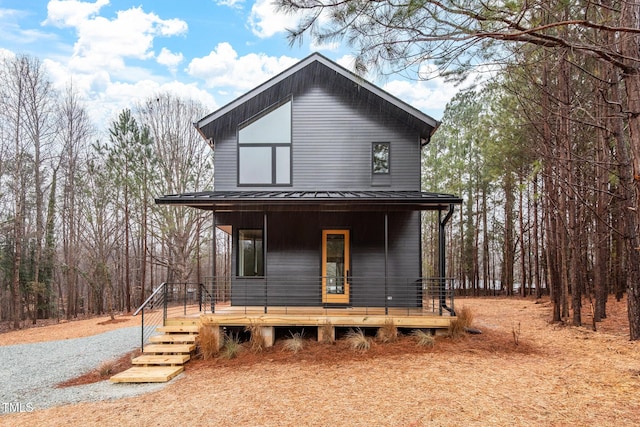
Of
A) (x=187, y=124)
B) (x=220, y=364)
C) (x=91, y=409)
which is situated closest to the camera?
(x=91, y=409)

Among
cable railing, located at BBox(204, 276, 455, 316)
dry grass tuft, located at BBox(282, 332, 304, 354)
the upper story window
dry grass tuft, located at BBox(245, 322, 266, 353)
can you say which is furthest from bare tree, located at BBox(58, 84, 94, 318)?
dry grass tuft, located at BBox(282, 332, 304, 354)

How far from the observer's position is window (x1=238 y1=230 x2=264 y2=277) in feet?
33.9

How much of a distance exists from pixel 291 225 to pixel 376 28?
647 centimetres

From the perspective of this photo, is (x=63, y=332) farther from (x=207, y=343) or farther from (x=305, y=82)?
(x=305, y=82)

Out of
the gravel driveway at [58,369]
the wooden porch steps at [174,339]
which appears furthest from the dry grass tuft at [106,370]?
the wooden porch steps at [174,339]

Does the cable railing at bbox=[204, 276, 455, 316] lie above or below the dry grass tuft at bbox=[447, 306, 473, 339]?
above

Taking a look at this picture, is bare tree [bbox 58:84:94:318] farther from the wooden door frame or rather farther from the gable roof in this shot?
the wooden door frame

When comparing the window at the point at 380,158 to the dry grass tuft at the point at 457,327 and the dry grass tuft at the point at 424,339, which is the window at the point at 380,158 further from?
the dry grass tuft at the point at 424,339

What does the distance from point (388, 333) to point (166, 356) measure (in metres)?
4.30

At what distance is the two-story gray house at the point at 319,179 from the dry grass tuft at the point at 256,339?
1.86m

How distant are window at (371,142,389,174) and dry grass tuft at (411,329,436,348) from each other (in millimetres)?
4429

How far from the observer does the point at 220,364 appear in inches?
282

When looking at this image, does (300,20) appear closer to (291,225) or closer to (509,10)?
(509,10)

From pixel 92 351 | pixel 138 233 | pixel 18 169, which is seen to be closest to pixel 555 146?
pixel 92 351
